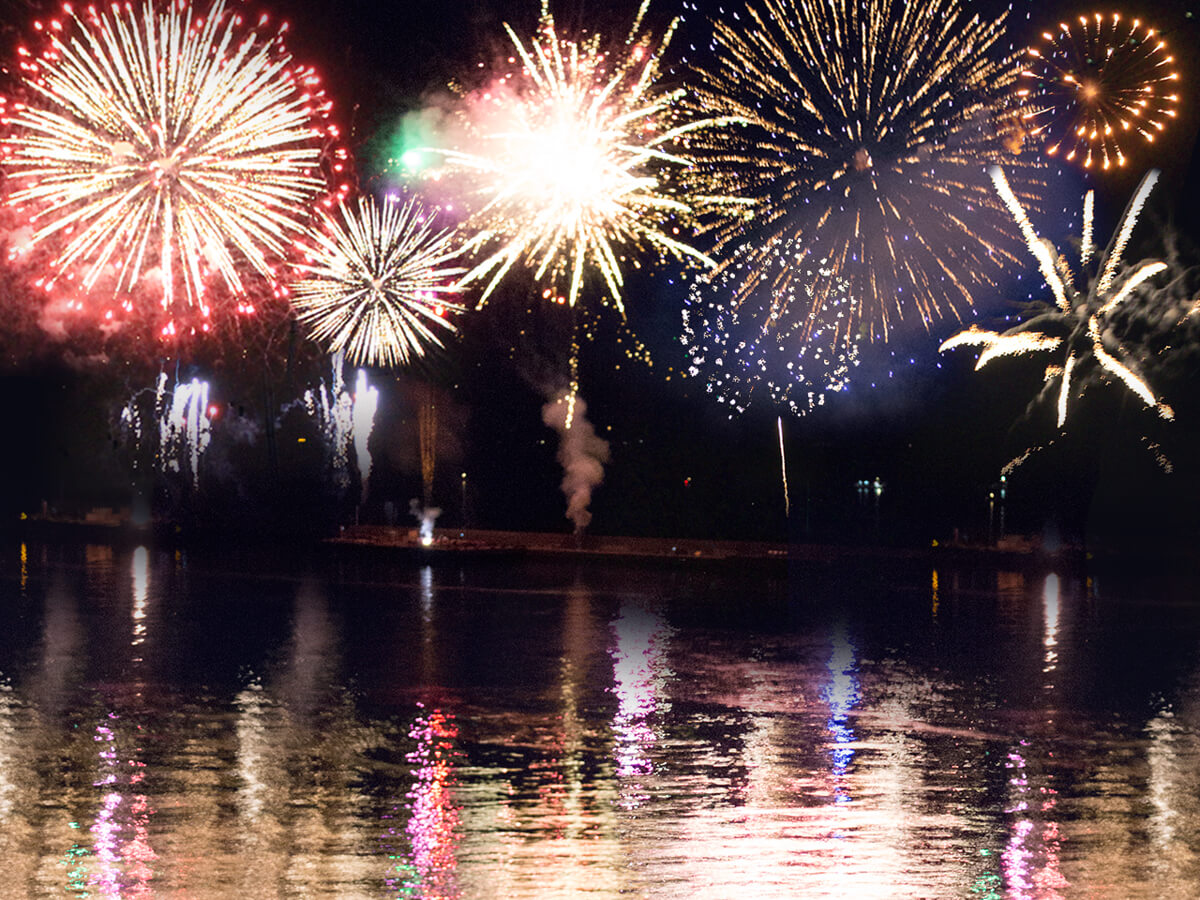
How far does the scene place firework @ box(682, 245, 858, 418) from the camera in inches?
1463

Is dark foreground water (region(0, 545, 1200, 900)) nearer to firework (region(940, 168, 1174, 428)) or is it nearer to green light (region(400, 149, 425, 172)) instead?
green light (region(400, 149, 425, 172))

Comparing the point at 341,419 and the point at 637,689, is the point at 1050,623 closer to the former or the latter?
the point at 637,689

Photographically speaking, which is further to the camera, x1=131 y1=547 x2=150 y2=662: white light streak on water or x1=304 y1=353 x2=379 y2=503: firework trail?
x1=304 y1=353 x2=379 y2=503: firework trail

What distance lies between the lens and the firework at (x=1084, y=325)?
27562mm

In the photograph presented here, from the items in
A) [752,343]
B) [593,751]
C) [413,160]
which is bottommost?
[593,751]

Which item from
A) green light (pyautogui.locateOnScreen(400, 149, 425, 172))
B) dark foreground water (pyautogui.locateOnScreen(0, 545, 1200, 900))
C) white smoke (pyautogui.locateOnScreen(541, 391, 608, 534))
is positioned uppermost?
green light (pyautogui.locateOnScreen(400, 149, 425, 172))

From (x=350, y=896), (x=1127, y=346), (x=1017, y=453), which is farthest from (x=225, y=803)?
(x=1017, y=453)

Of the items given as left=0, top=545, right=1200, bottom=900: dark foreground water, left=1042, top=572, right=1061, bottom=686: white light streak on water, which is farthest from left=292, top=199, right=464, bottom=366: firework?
left=1042, top=572, right=1061, bottom=686: white light streak on water

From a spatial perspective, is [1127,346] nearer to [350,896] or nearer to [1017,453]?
[1017,453]

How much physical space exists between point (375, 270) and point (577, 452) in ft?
33.8

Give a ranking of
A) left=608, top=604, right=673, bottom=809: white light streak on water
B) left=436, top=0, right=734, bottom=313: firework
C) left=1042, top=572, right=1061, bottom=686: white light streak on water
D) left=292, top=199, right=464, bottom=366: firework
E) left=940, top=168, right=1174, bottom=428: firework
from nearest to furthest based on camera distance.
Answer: left=608, top=604, right=673, bottom=809: white light streak on water < left=1042, top=572, right=1061, bottom=686: white light streak on water < left=436, top=0, right=734, bottom=313: firework < left=292, top=199, right=464, bottom=366: firework < left=940, top=168, right=1174, bottom=428: firework

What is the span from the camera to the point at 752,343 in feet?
126

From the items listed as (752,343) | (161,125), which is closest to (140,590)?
(161,125)

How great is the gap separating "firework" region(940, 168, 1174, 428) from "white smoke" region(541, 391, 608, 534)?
903 centimetres
